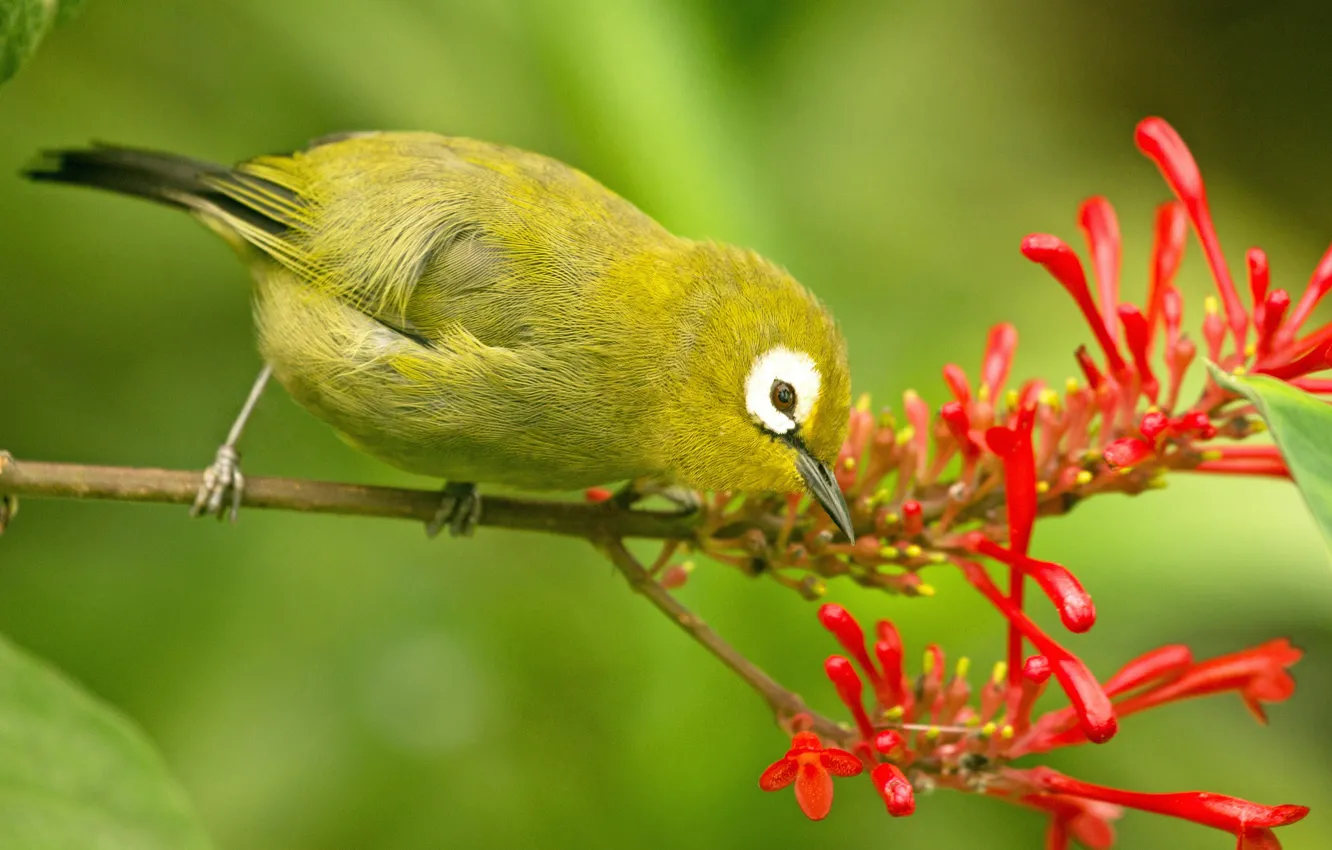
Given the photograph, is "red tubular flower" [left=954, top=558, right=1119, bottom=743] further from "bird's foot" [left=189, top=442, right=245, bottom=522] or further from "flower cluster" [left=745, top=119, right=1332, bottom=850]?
"bird's foot" [left=189, top=442, right=245, bottom=522]

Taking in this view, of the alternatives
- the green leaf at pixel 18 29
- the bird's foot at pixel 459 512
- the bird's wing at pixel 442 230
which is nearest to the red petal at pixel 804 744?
the bird's foot at pixel 459 512

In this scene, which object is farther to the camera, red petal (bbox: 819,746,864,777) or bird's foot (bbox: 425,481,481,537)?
bird's foot (bbox: 425,481,481,537)

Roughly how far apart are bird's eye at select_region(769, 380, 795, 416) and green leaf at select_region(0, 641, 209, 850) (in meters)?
1.18

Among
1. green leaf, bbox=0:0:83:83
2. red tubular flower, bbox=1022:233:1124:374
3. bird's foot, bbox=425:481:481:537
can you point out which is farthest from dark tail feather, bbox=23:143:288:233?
red tubular flower, bbox=1022:233:1124:374

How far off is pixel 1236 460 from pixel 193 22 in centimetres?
330

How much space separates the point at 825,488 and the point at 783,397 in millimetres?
282

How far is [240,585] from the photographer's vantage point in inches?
132

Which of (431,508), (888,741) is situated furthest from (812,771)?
(431,508)

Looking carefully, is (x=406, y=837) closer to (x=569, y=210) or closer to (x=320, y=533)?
(x=320, y=533)

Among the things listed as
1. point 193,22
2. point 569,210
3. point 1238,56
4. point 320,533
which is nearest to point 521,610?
point 320,533

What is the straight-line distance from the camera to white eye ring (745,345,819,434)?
226cm

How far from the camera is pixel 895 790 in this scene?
5.36 ft

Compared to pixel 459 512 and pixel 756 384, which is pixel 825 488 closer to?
pixel 756 384

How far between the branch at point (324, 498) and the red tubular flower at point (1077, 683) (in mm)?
579
